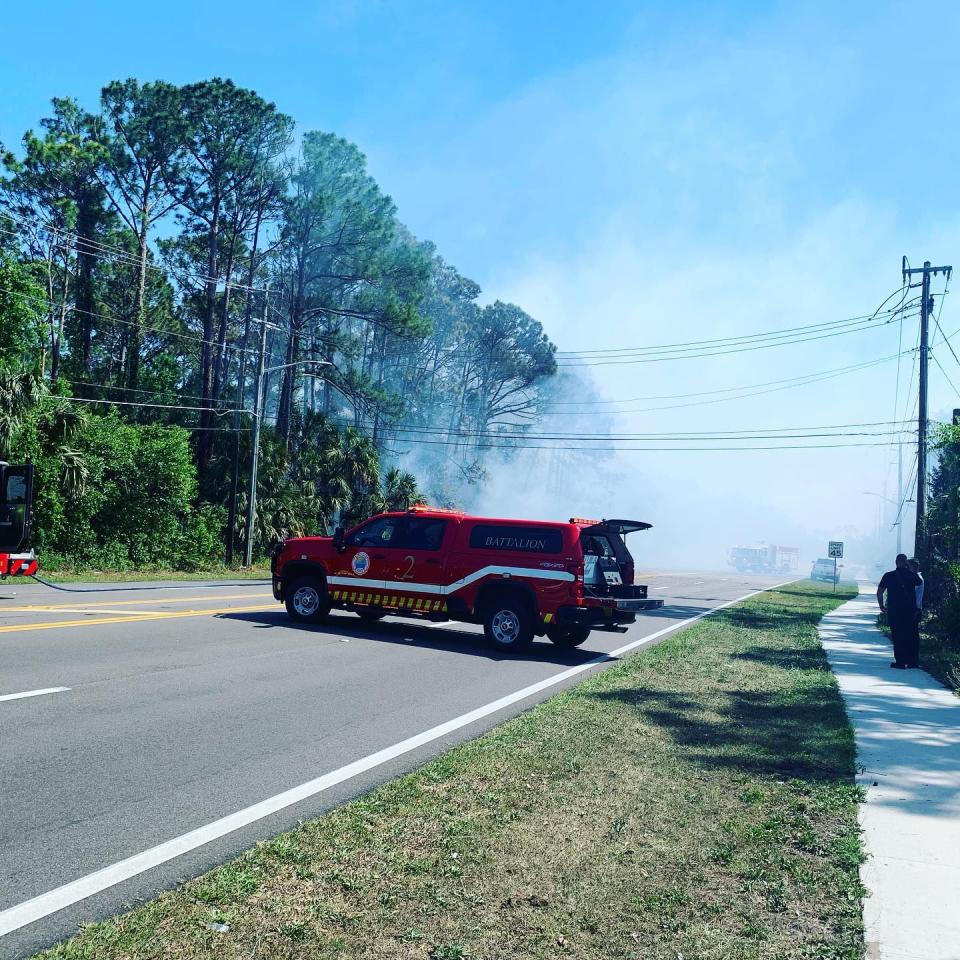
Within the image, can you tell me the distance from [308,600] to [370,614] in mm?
1168

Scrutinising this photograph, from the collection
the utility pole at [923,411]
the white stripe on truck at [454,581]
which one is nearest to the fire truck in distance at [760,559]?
the utility pole at [923,411]

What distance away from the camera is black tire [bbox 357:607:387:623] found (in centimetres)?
1455

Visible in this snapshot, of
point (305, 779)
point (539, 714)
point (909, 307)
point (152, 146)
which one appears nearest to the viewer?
point (305, 779)

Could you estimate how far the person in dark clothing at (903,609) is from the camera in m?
13.0

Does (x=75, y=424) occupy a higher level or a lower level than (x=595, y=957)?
higher

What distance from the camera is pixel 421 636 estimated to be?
570 inches

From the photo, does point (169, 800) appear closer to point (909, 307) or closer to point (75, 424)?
point (75, 424)

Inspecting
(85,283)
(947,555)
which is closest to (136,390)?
(85,283)

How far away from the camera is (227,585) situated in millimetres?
25109

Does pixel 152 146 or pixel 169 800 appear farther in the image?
pixel 152 146

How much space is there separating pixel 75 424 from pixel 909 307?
2812 centimetres

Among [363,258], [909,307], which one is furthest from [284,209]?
[909,307]

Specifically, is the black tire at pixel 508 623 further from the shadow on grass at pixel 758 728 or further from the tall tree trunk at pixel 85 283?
the tall tree trunk at pixel 85 283

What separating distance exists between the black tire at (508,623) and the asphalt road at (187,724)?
35cm
